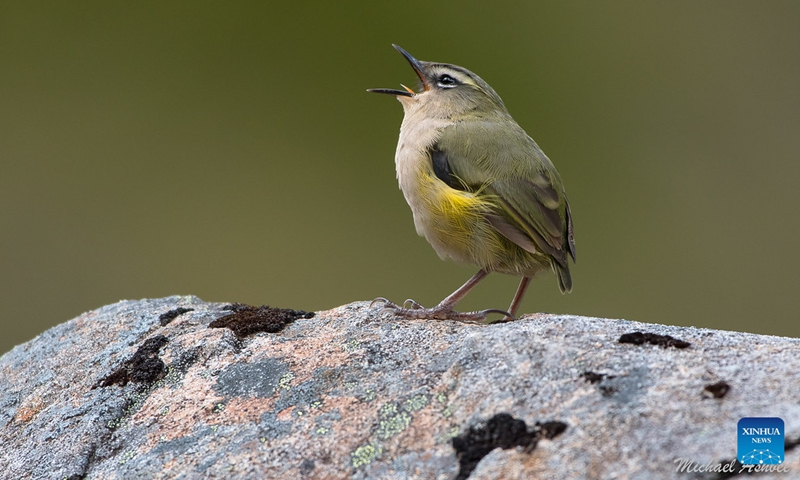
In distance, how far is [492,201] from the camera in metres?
4.13

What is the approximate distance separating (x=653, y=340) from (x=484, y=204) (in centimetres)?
158

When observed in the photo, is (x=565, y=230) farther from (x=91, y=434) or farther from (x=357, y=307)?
(x=91, y=434)

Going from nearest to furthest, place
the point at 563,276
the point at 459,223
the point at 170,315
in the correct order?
the point at 170,315
the point at 459,223
the point at 563,276

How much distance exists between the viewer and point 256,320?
3.58m

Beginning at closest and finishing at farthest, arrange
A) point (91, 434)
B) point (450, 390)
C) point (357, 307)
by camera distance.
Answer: point (450, 390)
point (91, 434)
point (357, 307)

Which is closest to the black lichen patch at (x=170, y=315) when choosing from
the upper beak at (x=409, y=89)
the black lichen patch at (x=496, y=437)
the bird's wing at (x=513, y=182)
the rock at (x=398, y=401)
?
the rock at (x=398, y=401)

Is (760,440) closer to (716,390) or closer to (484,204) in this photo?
(716,390)

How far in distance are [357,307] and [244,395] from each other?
964 mm

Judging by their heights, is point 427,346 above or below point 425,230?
below

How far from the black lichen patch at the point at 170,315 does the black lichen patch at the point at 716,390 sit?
2562 millimetres

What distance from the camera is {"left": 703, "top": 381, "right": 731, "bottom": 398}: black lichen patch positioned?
224 centimetres

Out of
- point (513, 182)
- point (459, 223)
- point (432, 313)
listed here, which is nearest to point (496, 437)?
point (432, 313)

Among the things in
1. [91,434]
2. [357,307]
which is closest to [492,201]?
[357,307]

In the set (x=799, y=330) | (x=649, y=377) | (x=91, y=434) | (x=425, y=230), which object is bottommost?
(x=799, y=330)
